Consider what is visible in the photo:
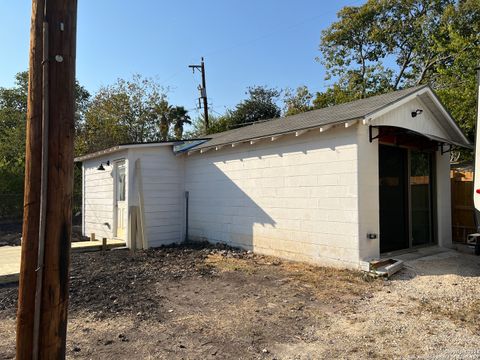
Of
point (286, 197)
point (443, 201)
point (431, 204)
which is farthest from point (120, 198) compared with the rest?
point (443, 201)

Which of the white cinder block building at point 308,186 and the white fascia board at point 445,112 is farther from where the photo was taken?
the white fascia board at point 445,112

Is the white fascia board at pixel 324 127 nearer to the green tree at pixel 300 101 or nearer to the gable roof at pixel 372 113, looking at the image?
the gable roof at pixel 372 113

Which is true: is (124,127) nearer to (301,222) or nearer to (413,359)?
(301,222)

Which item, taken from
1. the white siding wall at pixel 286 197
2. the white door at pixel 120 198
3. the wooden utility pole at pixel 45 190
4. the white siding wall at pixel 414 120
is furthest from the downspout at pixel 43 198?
the white door at pixel 120 198

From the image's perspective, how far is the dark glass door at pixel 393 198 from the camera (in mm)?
8289

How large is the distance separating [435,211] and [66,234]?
30.1ft

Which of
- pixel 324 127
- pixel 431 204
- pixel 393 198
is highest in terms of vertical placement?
pixel 324 127

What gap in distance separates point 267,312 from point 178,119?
23.8 meters

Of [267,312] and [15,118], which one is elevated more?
[15,118]

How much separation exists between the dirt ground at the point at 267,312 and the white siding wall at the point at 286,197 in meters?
0.69

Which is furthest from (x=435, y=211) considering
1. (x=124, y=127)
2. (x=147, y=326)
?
(x=124, y=127)

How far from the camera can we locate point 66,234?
2307 millimetres

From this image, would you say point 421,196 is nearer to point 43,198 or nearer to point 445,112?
point 445,112

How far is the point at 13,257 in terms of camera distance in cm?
870
